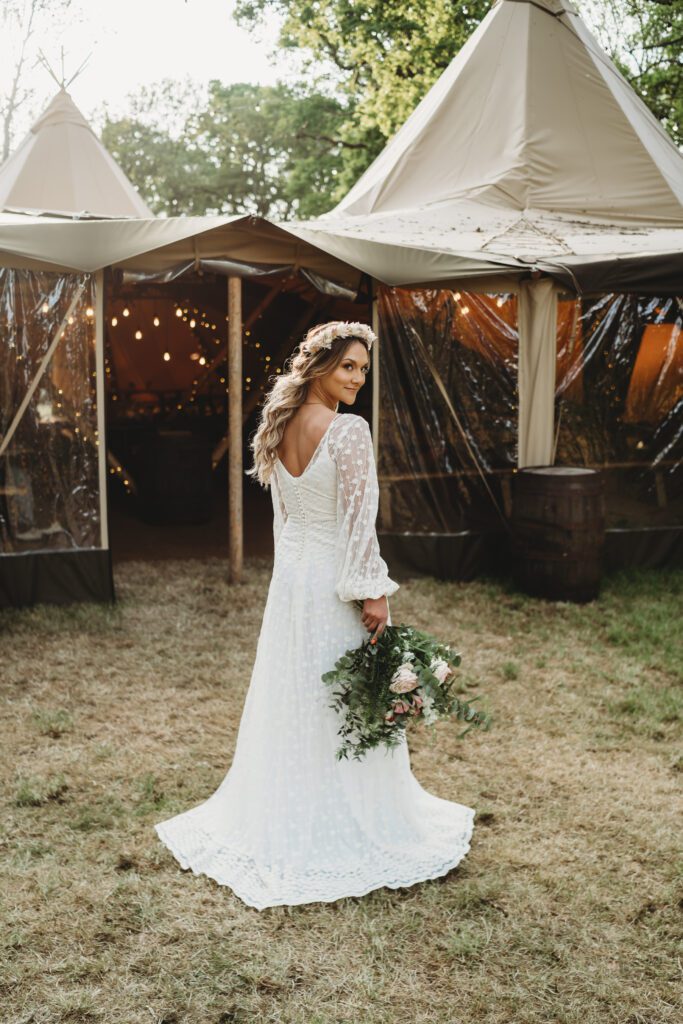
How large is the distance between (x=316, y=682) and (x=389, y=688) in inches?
10.5

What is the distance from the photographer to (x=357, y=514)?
2811mm

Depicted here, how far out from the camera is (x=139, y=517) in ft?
33.8

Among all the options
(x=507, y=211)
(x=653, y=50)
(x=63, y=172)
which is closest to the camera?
(x=507, y=211)

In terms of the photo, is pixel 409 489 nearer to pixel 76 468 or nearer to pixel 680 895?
pixel 76 468

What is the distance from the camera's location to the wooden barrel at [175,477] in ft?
31.6

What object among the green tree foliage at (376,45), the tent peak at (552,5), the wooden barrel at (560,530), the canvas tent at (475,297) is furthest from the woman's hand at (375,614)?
the green tree foliage at (376,45)

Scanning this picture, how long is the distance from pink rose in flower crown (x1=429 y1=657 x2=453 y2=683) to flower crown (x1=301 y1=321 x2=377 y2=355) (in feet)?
3.48

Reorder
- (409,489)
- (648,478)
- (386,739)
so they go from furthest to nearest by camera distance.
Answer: (648,478), (409,489), (386,739)

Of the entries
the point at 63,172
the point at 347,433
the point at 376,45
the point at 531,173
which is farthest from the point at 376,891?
the point at 376,45

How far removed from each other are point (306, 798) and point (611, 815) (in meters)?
1.36

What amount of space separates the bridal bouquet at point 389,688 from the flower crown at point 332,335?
0.95 metres

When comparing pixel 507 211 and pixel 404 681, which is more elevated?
pixel 507 211

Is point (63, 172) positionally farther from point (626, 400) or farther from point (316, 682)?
point (316, 682)

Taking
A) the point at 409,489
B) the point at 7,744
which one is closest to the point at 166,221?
the point at 409,489
